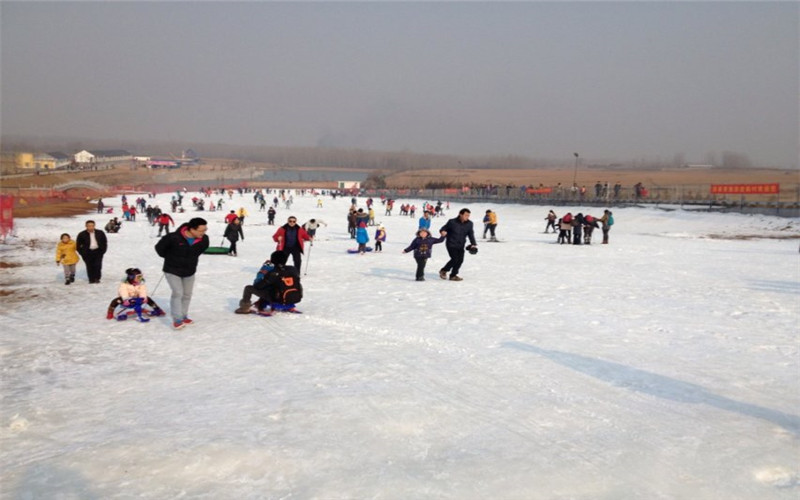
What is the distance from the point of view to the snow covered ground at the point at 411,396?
405 cm

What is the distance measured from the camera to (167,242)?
828 cm

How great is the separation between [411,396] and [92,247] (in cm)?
966

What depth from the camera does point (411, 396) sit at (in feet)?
18.7

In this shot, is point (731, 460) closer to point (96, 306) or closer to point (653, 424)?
point (653, 424)

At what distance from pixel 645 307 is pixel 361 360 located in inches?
235

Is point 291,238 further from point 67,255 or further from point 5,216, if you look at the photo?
point 5,216

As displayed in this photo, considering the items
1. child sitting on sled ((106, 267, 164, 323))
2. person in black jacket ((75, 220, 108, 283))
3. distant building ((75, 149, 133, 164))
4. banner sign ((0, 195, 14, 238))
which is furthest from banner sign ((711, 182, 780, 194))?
distant building ((75, 149, 133, 164))

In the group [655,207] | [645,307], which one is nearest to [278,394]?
[645,307]

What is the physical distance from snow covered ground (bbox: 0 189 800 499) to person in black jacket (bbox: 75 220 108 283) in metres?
0.80

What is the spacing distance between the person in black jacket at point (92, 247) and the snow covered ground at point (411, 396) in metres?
0.80

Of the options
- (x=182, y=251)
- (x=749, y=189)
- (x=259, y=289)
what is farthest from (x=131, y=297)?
(x=749, y=189)

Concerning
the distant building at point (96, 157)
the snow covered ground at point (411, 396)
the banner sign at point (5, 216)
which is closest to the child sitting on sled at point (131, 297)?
the snow covered ground at point (411, 396)

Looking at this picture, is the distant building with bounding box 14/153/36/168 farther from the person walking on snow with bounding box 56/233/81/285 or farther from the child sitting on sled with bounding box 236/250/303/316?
the child sitting on sled with bounding box 236/250/303/316

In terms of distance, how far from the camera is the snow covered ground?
13.3ft
